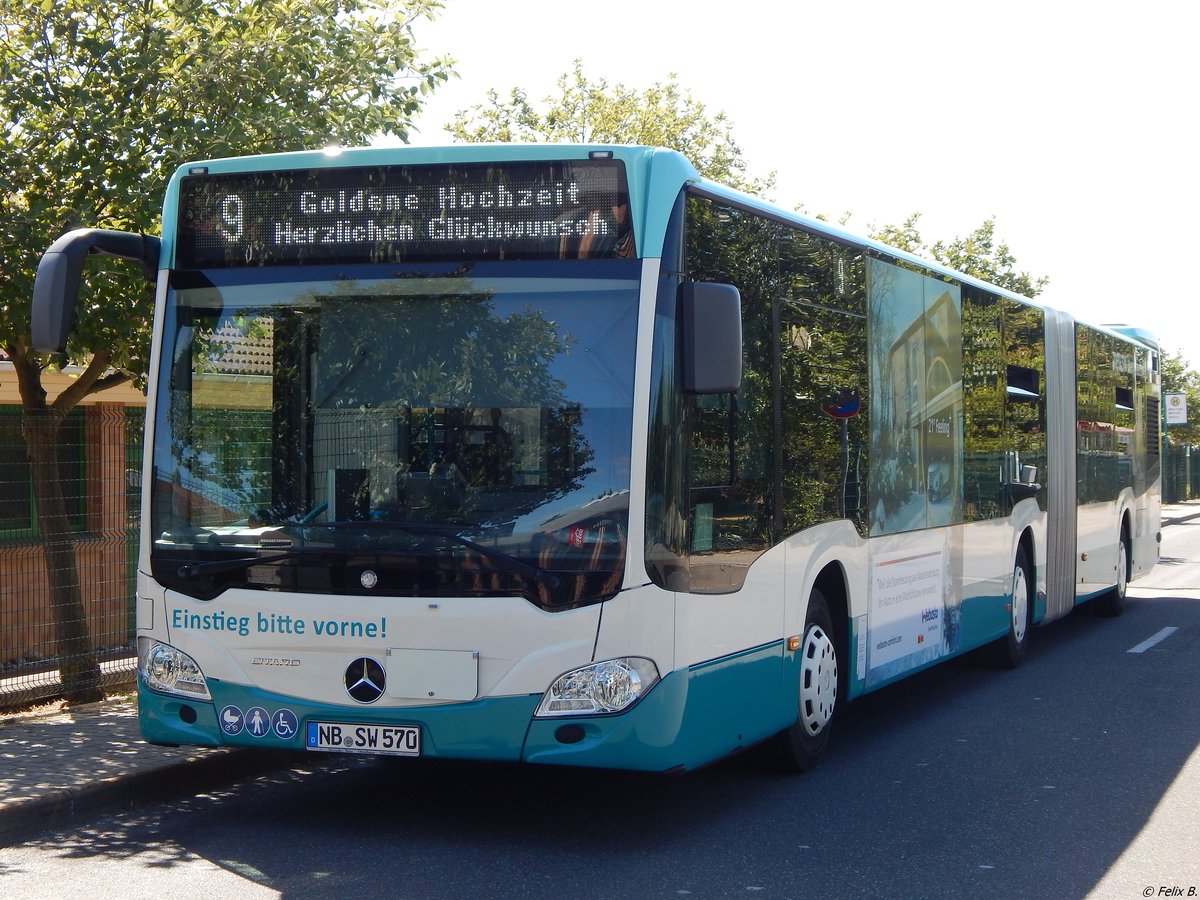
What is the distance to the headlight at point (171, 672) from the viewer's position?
6.60m

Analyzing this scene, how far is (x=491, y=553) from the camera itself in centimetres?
611

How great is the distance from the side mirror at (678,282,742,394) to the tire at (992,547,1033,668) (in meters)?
6.67

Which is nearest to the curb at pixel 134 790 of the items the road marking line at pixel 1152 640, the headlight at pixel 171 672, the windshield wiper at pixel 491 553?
the headlight at pixel 171 672

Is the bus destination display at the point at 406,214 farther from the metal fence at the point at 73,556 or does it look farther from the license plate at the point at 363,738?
the metal fence at the point at 73,556

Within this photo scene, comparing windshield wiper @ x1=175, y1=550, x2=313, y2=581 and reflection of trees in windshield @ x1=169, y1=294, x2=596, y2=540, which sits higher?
reflection of trees in windshield @ x1=169, y1=294, x2=596, y2=540

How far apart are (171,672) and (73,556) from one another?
415 centimetres

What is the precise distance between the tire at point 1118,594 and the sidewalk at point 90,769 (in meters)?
11.2

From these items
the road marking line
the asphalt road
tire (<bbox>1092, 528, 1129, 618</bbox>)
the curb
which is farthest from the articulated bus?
tire (<bbox>1092, 528, 1129, 618</bbox>)

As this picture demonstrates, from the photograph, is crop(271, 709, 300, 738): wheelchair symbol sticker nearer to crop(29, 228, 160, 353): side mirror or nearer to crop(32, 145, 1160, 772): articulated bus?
crop(32, 145, 1160, 772): articulated bus

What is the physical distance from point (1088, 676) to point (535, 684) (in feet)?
23.6

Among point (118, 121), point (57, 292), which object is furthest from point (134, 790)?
point (118, 121)

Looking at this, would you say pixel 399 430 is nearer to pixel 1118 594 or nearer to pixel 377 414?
pixel 377 414

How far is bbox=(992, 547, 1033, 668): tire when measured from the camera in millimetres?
12250

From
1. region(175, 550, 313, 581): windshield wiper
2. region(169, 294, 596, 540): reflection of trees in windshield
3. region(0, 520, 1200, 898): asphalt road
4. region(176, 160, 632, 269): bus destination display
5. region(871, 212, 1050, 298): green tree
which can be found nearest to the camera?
region(0, 520, 1200, 898): asphalt road
